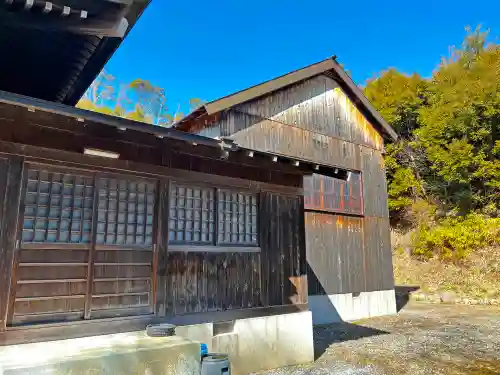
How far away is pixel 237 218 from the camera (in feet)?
20.0

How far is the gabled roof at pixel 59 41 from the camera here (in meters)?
3.71

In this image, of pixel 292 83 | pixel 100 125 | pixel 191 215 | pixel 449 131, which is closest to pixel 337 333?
pixel 191 215

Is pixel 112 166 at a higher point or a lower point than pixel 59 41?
lower

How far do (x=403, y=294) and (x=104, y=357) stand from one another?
50.0 feet

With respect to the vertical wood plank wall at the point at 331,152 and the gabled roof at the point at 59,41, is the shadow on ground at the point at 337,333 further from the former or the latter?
the gabled roof at the point at 59,41

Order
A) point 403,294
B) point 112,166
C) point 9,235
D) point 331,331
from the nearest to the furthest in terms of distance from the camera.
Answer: point 9,235 < point 112,166 < point 331,331 < point 403,294

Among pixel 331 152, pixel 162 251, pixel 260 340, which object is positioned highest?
pixel 331 152

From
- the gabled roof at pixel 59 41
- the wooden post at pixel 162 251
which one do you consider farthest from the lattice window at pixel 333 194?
the gabled roof at pixel 59 41

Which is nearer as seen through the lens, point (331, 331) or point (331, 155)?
point (331, 331)

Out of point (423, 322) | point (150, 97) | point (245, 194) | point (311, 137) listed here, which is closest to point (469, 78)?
point (311, 137)

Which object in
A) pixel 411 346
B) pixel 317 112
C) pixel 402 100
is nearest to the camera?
pixel 411 346

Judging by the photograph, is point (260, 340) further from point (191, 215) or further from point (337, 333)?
point (337, 333)

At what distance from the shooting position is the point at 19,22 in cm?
381

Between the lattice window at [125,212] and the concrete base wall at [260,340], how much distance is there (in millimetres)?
1451
